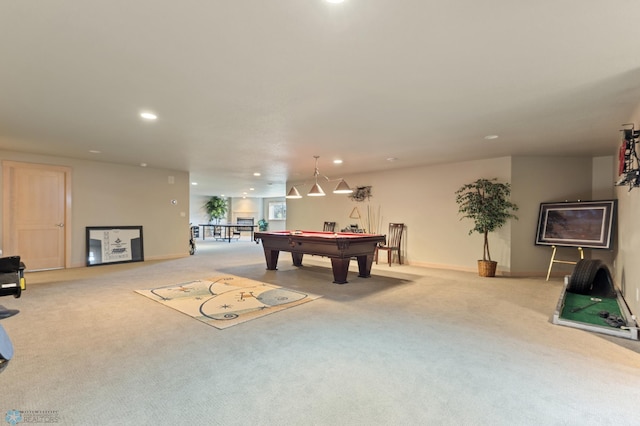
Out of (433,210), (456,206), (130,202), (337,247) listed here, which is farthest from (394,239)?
(130,202)

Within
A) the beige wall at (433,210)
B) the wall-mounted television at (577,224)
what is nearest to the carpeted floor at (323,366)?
the wall-mounted television at (577,224)

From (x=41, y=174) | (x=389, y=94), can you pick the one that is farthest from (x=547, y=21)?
(x=41, y=174)

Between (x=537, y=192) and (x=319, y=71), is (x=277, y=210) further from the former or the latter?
(x=319, y=71)

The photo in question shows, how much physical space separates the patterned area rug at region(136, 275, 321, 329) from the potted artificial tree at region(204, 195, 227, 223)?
11636 millimetres

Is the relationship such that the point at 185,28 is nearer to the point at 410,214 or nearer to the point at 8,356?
the point at 8,356

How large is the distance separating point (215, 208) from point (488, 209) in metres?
13.4

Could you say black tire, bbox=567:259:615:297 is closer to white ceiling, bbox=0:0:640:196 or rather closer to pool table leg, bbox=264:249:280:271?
white ceiling, bbox=0:0:640:196

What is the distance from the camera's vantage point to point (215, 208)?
16.3m

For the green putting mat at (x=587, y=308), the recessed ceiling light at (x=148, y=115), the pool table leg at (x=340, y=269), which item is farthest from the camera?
the pool table leg at (x=340, y=269)

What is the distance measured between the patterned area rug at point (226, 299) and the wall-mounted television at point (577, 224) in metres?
4.57

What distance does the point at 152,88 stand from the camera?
300cm

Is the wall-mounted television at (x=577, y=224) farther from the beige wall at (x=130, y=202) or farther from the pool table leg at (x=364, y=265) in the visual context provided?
the beige wall at (x=130, y=202)

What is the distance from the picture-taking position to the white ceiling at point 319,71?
1911 millimetres

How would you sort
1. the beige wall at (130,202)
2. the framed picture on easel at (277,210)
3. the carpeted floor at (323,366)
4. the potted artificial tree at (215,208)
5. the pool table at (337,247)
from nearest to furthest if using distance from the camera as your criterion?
the carpeted floor at (323,366) → the pool table at (337,247) → the beige wall at (130,202) → the potted artificial tree at (215,208) → the framed picture on easel at (277,210)
